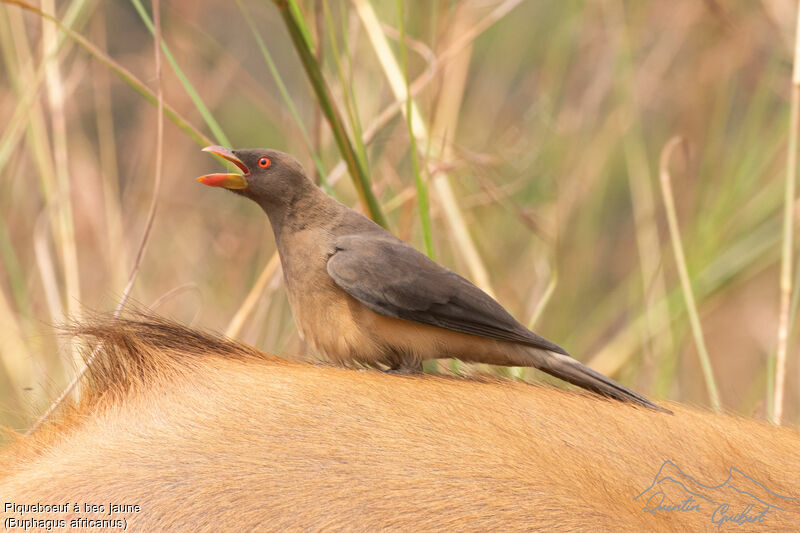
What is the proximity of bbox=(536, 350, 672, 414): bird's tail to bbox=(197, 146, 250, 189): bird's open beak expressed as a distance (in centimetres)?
35

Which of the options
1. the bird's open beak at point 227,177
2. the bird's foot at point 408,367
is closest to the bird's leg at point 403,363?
the bird's foot at point 408,367

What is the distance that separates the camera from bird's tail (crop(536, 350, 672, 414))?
2.53 ft

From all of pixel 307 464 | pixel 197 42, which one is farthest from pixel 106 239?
pixel 307 464

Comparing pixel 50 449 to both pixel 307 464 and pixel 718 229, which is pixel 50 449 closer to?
pixel 307 464

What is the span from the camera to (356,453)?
0.57 metres

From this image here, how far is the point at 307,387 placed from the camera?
65 centimetres

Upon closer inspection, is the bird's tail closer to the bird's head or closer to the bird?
the bird

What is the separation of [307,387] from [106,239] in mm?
1274

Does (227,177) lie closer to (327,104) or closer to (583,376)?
(327,104)

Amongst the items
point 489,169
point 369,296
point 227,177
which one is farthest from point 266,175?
point 489,169

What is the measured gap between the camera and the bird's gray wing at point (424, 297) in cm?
83

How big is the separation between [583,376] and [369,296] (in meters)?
0.22

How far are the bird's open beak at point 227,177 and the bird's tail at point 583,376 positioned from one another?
0.35 m

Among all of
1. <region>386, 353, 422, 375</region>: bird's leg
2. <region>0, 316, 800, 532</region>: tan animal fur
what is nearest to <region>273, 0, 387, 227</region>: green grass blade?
<region>386, 353, 422, 375</region>: bird's leg
